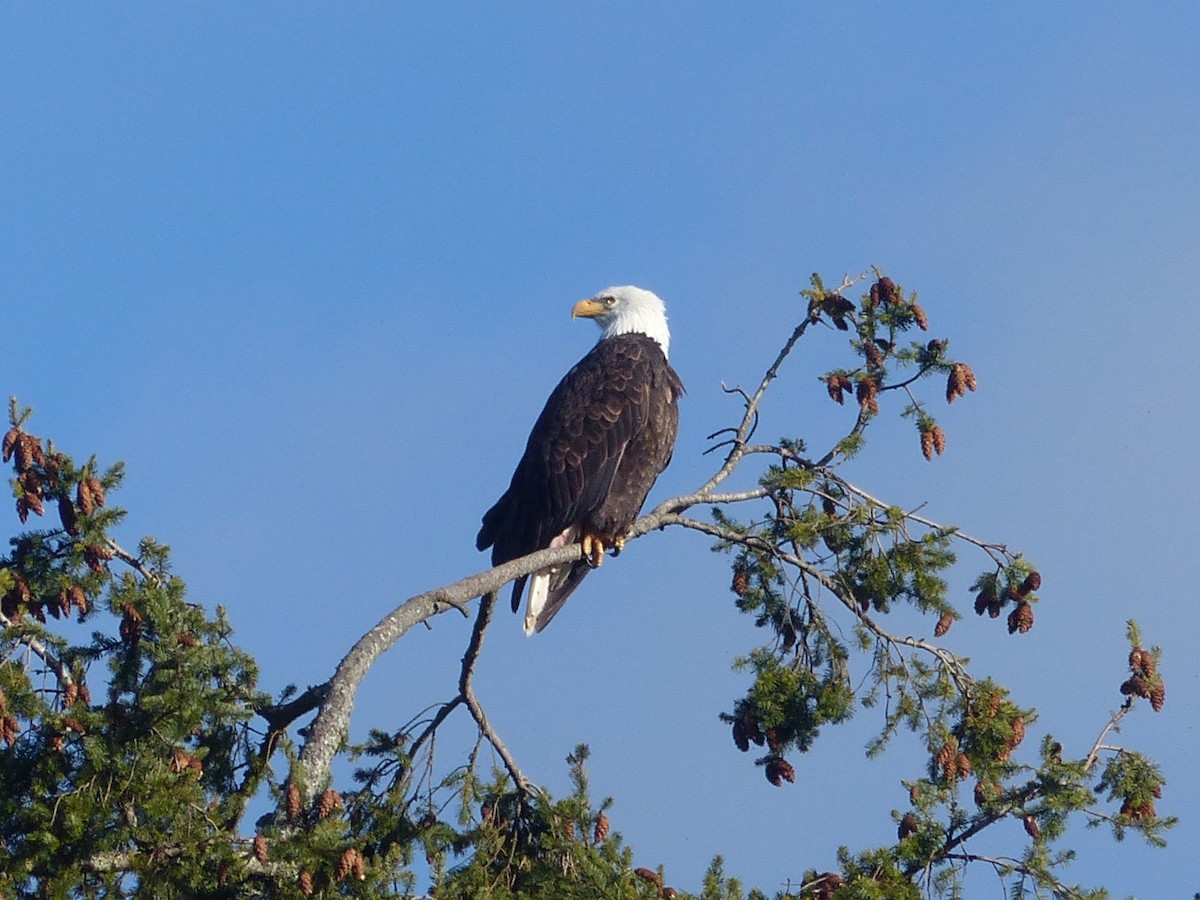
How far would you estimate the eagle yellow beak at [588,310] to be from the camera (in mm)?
8422

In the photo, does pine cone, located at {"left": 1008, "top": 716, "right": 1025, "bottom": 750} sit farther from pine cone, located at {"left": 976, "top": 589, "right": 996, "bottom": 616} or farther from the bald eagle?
the bald eagle

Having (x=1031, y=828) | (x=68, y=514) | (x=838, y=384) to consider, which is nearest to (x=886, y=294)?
(x=838, y=384)

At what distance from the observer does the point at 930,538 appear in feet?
19.2

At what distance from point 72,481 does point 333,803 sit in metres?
1.73

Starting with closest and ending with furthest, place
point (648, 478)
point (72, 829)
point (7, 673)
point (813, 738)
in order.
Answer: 1. point (72, 829)
2. point (7, 673)
3. point (813, 738)
4. point (648, 478)

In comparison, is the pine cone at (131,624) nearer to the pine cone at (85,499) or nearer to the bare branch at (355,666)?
the bare branch at (355,666)

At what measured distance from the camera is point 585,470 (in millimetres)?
7020

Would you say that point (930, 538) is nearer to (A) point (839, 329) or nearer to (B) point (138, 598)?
(A) point (839, 329)

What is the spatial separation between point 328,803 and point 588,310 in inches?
188

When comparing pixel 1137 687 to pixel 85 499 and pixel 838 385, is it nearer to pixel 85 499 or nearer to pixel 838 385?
pixel 838 385

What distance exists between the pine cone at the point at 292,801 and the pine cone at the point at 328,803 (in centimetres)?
6

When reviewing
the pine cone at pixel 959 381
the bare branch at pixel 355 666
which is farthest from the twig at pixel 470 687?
the pine cone at pixel 959 381

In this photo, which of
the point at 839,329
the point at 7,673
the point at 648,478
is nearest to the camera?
the point at 7,673

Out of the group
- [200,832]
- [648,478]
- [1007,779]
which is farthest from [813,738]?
[200,832]
